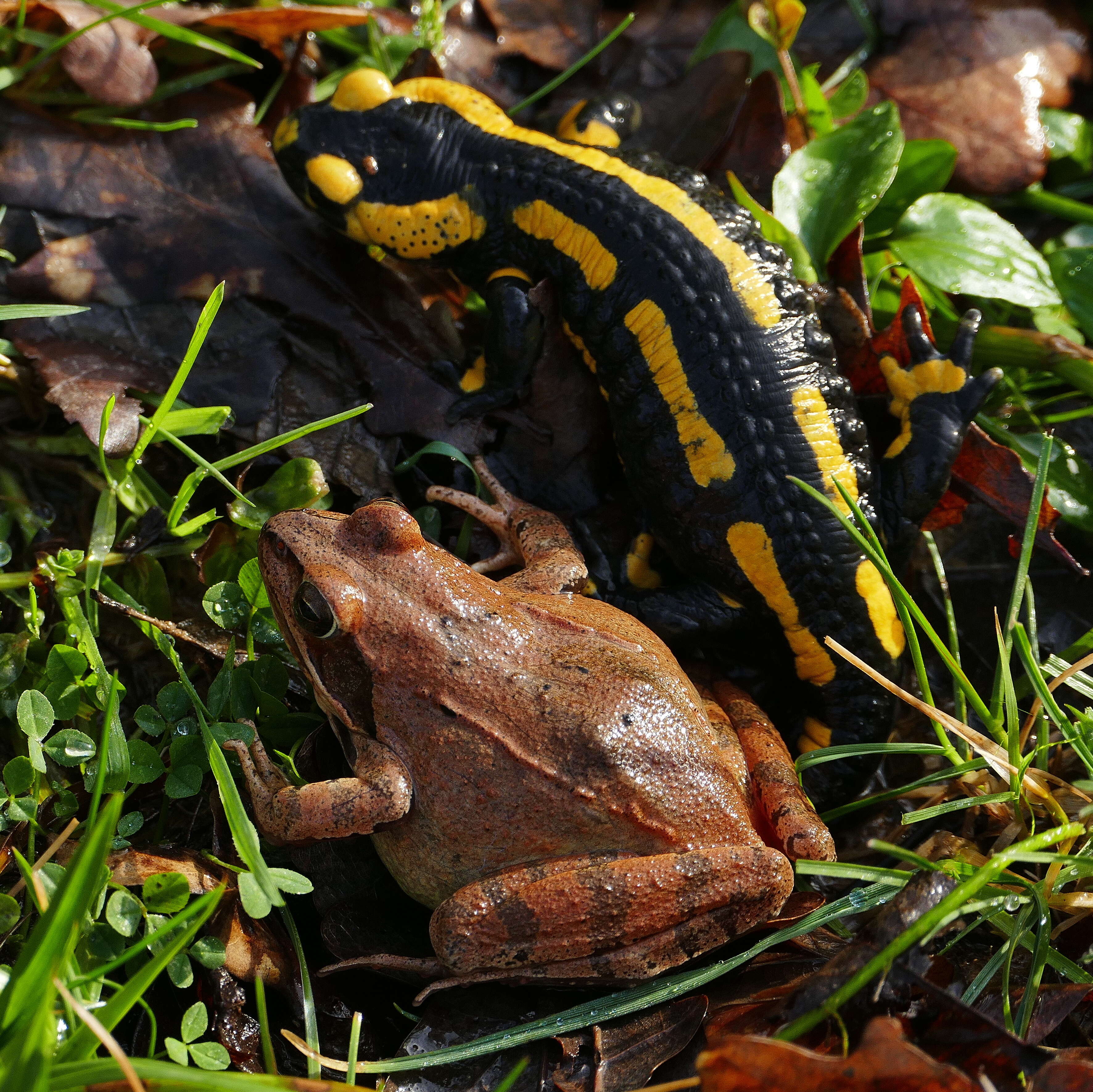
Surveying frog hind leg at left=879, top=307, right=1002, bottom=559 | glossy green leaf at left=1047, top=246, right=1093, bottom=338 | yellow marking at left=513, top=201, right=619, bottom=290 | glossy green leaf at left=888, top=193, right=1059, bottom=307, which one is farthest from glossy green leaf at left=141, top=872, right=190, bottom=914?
glossy green leaf at left=1047, top=246, right=1093, bottom=338

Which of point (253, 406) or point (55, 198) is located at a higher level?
point (55, 198)

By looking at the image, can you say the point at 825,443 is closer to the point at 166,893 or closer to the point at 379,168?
the point at 379,168

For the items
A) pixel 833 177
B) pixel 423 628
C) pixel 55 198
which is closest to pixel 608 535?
pixel 423 628

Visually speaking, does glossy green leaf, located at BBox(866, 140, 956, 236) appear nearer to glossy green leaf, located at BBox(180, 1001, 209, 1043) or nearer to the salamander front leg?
the salamander front leg

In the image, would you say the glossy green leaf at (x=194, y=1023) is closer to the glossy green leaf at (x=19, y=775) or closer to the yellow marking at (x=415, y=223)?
the glossy green leaf at (x=19, y=775)

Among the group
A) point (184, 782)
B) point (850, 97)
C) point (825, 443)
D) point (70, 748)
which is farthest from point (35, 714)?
point (850, 97)

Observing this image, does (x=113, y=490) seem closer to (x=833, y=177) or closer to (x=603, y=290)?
(x=603, y=290)

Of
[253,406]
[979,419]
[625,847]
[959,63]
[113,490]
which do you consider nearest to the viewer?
[625,847]
